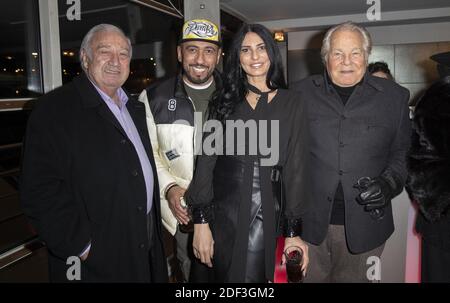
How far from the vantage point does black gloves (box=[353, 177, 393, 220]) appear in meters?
1.69

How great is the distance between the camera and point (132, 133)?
1788mm

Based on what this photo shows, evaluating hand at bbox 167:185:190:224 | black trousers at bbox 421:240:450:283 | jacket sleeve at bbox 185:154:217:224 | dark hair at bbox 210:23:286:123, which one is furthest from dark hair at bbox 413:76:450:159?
hand at bbox 167:185:190:224

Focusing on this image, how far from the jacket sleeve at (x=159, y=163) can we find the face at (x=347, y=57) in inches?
40.0

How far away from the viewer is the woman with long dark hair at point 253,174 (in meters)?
1.54

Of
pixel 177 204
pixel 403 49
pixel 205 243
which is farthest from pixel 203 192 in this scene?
pixel 403 49

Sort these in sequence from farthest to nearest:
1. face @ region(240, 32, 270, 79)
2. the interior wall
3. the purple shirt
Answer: the interior wall → the purple shirt → face @ region(240, 32, 270, 79)

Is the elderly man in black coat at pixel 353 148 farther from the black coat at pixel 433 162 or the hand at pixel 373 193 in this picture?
the black coat at pixel 433 162

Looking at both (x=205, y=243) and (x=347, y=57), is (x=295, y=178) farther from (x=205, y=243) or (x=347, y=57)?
(x=347, y=57)

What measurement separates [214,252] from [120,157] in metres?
0.59

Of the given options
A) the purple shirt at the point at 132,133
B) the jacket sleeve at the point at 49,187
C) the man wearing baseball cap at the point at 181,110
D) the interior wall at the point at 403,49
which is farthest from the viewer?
the interior wall at the point at 403,49

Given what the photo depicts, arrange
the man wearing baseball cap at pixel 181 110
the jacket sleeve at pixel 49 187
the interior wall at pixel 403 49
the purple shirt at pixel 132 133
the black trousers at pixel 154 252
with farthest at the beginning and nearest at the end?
the interior wall at pixel 403 49
the man wearing baseball cap at pixel 181 110
the black trousers at pixel 154 252
the purple shirt at pixel 132 133
the jacket sleeve at pixel 49 187

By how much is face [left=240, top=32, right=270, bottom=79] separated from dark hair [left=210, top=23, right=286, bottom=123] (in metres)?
0.01

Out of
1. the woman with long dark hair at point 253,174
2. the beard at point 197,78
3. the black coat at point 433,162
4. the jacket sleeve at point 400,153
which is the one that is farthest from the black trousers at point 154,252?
the black coat at point 433,162

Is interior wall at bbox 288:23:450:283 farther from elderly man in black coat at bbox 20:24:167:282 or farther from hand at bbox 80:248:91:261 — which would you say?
hand at bbox 80:248:91:261
